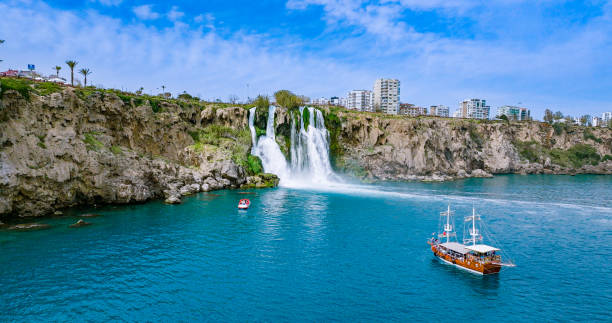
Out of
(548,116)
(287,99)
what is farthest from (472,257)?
(548,116)

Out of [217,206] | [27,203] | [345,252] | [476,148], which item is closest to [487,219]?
[345,252]

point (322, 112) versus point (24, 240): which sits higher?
point (322, 112)

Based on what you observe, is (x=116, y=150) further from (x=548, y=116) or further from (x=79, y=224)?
(x=548, y=116)

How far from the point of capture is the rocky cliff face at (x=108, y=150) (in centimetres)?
3841

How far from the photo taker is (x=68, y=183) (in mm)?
41562

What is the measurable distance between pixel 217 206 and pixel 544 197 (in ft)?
181

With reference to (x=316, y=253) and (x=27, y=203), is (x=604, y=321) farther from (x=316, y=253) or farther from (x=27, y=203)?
(x=27, y=203)

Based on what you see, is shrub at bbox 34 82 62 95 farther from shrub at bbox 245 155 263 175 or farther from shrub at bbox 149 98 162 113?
shrub at bbox 245 155 263 175

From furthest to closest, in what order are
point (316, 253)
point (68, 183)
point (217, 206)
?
1. point (217, 206)
2. point (68, 183)
3. point (316, 253)

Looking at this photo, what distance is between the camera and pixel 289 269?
26.0 metres

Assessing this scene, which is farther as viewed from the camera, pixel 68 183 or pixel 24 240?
pixel 68 183

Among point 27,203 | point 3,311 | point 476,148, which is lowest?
point 3,311

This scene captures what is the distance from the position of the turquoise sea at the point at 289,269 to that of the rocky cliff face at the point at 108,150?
3.87 meters

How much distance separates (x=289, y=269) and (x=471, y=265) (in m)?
13.7
